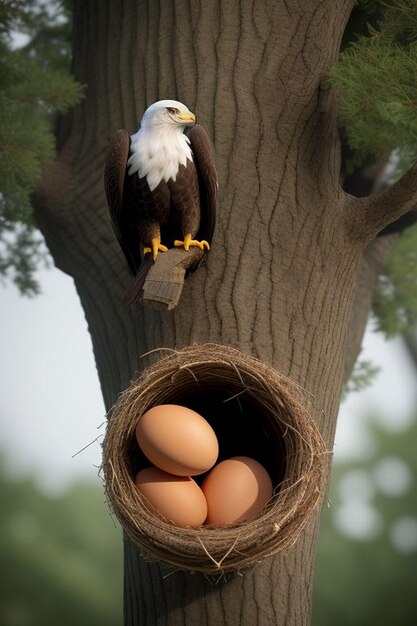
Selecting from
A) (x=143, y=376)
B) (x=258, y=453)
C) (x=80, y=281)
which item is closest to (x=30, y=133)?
(x=80, y=281)

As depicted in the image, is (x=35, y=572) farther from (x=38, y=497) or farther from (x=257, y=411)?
(x=257, y=411)

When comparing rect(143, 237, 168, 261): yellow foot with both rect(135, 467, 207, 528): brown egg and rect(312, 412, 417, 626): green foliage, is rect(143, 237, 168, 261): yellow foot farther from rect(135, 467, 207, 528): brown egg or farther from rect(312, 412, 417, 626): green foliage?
rect(312, 412, 417, 626): green foliage

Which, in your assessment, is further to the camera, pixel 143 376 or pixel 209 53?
pixel 209 53

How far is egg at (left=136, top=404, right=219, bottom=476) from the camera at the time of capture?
7.39 ft

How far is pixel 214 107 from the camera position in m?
2.76

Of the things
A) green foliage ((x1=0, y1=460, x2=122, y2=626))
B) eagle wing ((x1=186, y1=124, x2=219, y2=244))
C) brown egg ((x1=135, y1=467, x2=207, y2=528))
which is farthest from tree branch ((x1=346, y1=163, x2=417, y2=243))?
green foliage ((x1=0, y1=460, x2=122, y2=626))

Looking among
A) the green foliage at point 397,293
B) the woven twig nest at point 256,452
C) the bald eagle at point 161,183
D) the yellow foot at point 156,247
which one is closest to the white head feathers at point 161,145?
the bald eagle at point 161,183

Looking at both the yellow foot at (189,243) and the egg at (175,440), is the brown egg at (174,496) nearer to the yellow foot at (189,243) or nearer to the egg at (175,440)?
the egg at (175,440)

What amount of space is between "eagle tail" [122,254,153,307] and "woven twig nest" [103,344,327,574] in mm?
175

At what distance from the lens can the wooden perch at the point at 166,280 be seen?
92.3 inches

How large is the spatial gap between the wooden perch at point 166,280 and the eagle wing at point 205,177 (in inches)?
4.4

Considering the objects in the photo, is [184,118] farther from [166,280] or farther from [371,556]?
[371,556]

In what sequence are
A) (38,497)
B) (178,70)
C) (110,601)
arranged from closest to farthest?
1. (178,70)
2. (110,601)
3. (38,497)

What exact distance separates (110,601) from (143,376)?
5.61 meters
